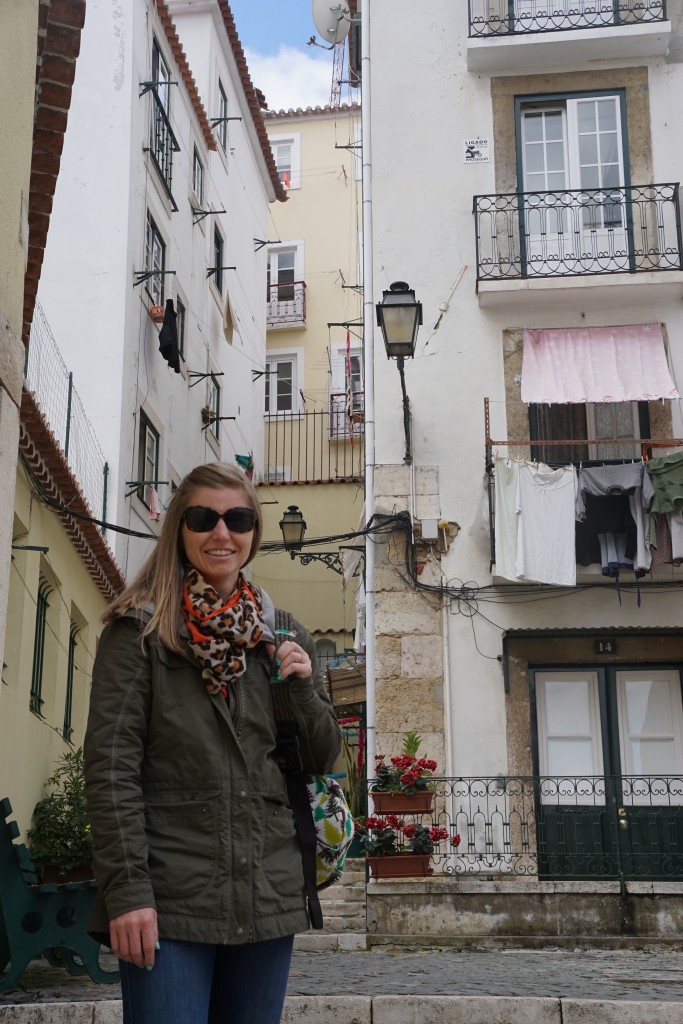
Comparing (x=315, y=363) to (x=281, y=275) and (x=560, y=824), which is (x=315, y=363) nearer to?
(x=281, y=275)

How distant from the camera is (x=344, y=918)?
1213 centimetres

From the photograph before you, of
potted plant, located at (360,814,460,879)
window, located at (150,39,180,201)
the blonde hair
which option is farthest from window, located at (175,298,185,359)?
the blonde hair

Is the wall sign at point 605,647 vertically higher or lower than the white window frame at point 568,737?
higher

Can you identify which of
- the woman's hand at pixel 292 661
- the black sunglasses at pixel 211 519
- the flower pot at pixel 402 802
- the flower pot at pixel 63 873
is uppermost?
the black sunglasses at pixel 211 519

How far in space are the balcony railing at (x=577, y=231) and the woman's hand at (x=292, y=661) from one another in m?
12.3

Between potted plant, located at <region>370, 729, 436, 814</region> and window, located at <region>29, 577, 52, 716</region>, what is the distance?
3.38 metres

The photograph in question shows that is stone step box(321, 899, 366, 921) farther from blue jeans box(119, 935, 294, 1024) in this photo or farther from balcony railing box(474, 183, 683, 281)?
blue jeans box(119, 935, 294, 1024)

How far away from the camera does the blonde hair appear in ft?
10.1

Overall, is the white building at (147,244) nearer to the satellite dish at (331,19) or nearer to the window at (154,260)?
the window at (154,260)

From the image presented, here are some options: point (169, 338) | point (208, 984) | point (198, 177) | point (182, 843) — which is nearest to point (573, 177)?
point (169, 338)

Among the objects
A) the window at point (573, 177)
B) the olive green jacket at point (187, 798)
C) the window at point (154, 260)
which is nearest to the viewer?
the olive green jacket at point (187, 798)

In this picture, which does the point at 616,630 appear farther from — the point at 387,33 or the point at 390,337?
the point at 387,33

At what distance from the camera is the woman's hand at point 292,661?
3.16 meters

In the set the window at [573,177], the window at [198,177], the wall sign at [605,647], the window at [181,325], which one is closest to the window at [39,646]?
the wall sign at [605,647]
